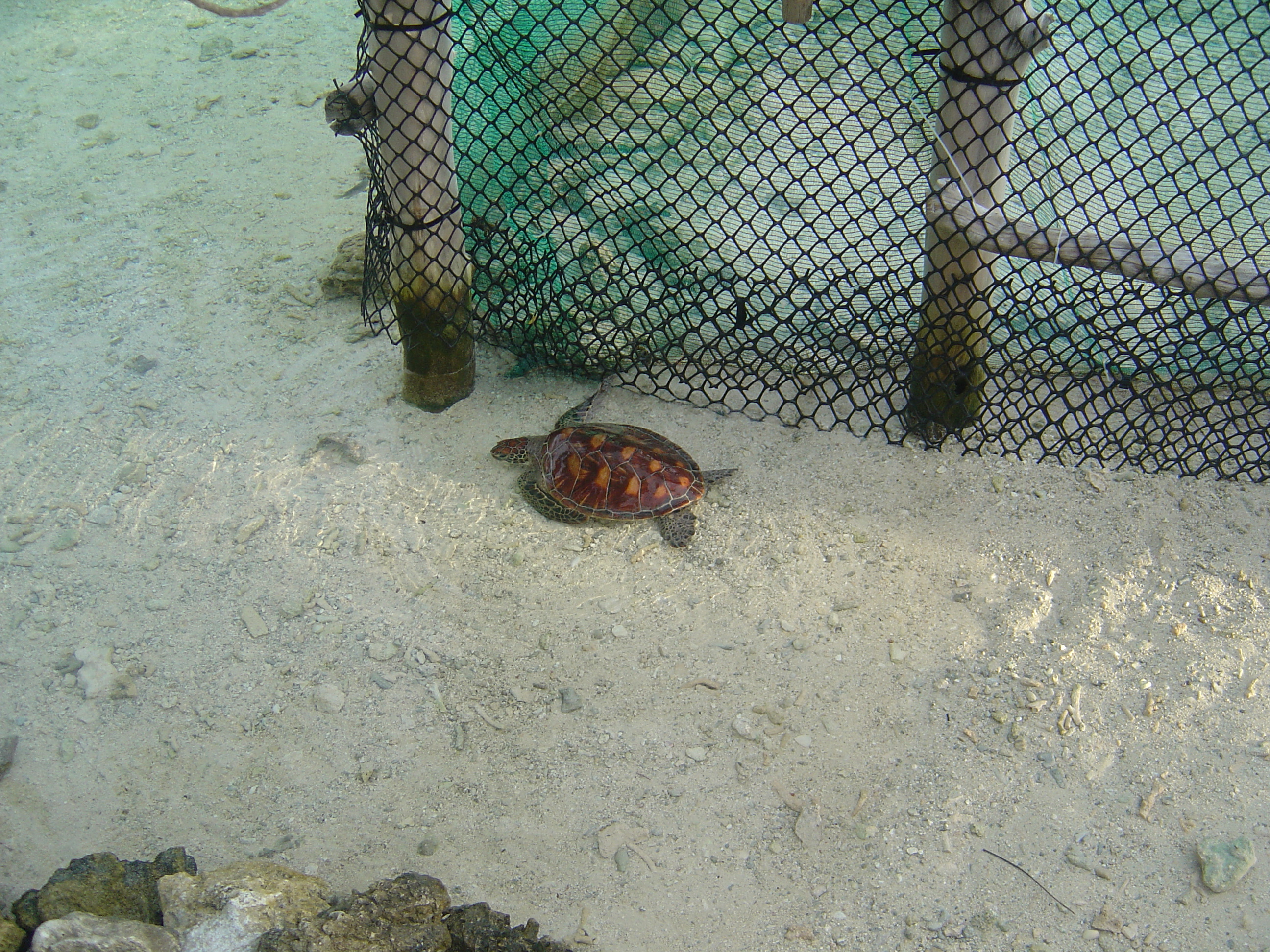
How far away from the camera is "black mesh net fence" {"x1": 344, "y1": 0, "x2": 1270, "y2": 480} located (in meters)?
2.78

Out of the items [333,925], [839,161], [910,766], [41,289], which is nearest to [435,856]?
[333,925]

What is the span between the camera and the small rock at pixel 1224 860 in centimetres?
221

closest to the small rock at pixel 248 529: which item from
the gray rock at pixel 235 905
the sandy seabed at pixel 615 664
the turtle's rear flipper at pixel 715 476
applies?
the sandy seabed at pixel 615 664

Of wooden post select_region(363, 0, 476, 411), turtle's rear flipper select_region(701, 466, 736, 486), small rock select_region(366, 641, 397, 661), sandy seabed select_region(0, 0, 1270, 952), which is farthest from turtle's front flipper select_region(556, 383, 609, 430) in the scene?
small rock select_region(366, 641, 397, 661)

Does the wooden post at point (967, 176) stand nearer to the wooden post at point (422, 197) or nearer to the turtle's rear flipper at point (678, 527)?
the turtle's rear flipper at point (678, 527)

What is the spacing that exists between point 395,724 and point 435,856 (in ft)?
1.33

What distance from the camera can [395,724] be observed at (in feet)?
8.54

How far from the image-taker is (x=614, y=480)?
3045 mm

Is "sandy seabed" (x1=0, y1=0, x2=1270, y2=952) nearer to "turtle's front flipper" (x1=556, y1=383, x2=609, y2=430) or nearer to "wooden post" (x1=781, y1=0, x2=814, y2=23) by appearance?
"turtle's front flipper" (x1=556, y1=383, x2=609, y2=430)

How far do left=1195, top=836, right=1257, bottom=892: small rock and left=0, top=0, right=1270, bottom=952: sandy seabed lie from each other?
28 millimetres

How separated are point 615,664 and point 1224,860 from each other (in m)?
1.56

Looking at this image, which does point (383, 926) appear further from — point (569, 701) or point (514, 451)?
point (514, 451)

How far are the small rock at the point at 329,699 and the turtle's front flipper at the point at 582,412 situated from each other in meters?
1.17

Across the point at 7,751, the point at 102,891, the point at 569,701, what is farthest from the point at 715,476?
the point at 7,751
